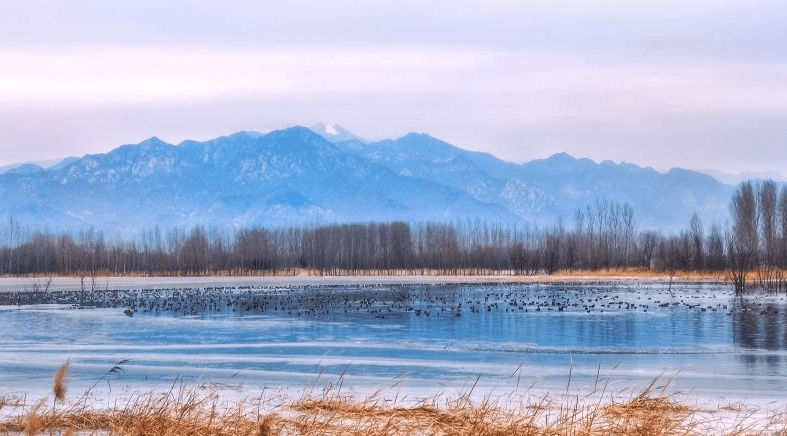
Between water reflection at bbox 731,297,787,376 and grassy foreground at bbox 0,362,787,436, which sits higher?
grassy foreground at bbox 0,362,787,436

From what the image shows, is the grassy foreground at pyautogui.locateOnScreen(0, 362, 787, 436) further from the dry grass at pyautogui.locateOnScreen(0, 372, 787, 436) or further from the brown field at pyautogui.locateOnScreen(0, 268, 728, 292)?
the brown field at pyautogui.locateOnScreen(0, 268, 728, 292)

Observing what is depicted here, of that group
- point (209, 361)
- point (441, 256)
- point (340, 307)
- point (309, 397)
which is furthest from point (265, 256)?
point (309, 397)

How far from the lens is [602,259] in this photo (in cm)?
9050

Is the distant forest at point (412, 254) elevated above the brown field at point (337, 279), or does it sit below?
above

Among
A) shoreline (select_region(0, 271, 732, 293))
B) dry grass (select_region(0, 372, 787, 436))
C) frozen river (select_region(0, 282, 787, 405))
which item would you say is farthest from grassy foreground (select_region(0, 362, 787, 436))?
shoreline (select_region(0, 271, 732, 293))

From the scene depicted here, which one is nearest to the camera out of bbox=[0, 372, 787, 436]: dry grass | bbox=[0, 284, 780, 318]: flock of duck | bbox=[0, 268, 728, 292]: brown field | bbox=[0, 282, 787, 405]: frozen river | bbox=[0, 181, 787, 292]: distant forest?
bbox=[0, 372, 787, 436]: dry grass

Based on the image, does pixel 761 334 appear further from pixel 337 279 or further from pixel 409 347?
pixel 337 279

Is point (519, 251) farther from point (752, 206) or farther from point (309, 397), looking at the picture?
point (309, 397)

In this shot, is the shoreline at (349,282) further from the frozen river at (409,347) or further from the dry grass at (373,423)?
the dry grass at (373,423)

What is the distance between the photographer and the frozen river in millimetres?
13492

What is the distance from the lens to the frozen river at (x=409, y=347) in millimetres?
13492

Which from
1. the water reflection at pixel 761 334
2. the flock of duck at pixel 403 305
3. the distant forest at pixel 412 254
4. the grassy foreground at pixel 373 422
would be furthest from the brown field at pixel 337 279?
the grassy foreground at pixel 373 422

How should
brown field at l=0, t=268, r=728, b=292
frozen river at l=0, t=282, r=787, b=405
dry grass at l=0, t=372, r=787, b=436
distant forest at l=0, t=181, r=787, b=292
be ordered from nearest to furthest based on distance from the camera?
1. dry grass at l=0, t=372, r=787, b=436
2. frozen river at l=0, t=282, r=787, b=405
3. brown field at l=0, t=268, r=728, b=292
4. distant forest at l=0, t=181, r=787, b=292

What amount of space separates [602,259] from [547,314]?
63.3 metres
